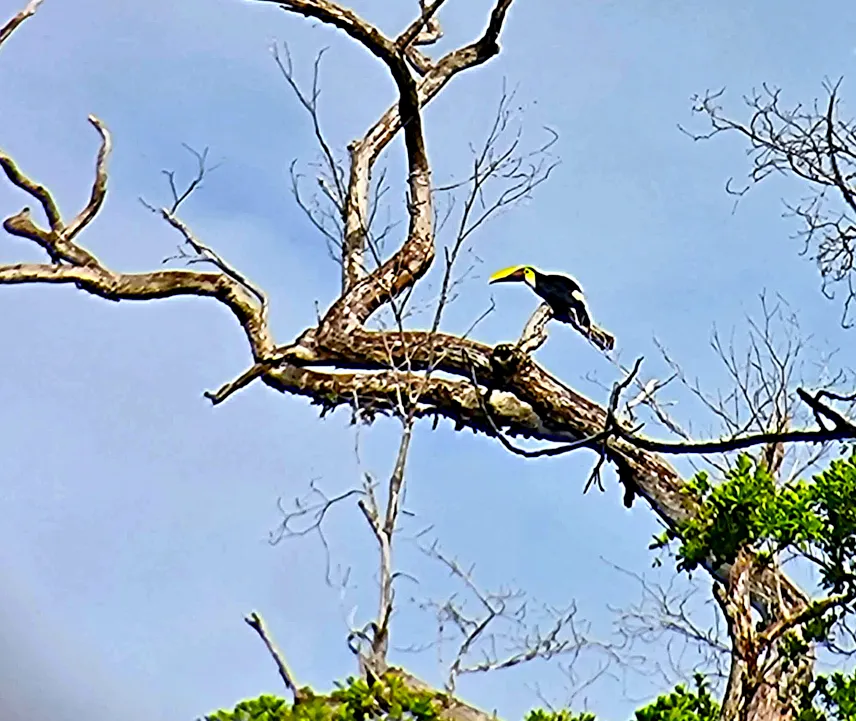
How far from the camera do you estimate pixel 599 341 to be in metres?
3.64

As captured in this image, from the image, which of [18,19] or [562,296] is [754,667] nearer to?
[562,296]

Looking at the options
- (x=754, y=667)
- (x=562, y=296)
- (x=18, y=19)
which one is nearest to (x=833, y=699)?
(x=754, y=667)

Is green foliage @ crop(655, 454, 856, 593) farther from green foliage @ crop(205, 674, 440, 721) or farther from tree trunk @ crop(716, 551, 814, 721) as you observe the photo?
green foliage @ crop(205, 674, 440, 721)

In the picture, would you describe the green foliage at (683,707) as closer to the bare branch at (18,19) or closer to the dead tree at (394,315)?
the dead tree at (394,315)

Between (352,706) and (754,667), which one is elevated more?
(754,667)

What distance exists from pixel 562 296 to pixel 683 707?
132 centimetres

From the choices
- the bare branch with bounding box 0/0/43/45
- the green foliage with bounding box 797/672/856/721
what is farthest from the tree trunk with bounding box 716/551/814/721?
the bare branch with bounding box 0/0/43/45

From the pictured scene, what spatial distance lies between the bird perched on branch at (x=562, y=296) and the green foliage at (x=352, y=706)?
1.54 m

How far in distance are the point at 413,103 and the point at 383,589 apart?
7.26 feet

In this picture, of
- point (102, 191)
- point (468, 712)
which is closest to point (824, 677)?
point (468, 712)

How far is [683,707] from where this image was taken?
9.48ft

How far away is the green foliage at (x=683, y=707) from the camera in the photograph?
2859 mm

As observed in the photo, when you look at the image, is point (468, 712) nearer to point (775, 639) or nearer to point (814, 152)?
point (775, 639)

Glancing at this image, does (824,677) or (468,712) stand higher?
(824,677)
